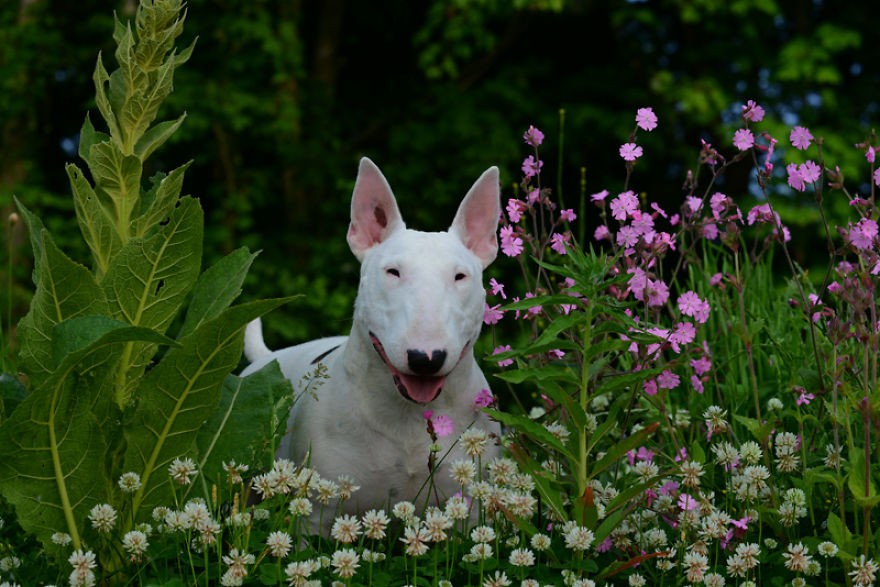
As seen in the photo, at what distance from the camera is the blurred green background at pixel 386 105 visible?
11.0 meters

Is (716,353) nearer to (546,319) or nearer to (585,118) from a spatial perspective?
(546,319)

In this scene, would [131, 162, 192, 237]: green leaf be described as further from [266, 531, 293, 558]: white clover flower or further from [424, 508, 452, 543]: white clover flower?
[424, 508, 452, 543]: white clover flower

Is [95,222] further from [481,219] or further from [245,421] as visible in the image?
[481,219]

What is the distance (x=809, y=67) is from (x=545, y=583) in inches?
389

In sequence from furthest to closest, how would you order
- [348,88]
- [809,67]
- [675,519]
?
1. [348,88]
2. [809,67]
3. [675,519]

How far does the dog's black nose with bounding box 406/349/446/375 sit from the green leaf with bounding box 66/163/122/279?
95 centimetres

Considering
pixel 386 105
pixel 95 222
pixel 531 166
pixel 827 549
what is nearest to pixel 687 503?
pixel 827 549

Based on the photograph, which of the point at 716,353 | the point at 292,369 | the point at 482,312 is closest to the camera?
the point at 482,312

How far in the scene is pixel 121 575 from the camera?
2.97 metres

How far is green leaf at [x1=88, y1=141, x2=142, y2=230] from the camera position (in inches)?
123

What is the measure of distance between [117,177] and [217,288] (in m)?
0.44

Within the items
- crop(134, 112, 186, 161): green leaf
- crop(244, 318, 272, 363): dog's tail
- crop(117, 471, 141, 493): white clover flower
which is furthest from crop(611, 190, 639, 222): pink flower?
crop(244, 318, 272, 363): dog's tail

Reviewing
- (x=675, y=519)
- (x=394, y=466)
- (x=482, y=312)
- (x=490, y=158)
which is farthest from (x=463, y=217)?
(x=490, y=158)

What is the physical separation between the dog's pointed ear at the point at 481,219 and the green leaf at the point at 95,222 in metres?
1.15
